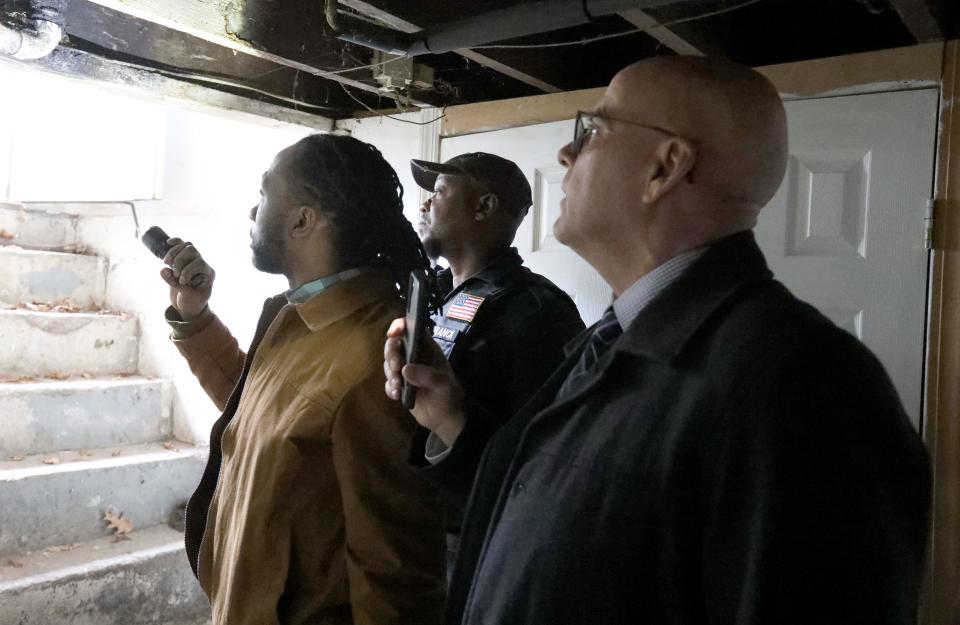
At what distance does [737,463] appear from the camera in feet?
2.32

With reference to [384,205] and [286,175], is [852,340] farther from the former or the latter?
[286,175]

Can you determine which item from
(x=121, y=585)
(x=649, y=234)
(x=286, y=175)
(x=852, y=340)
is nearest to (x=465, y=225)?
(x=286, y=175)

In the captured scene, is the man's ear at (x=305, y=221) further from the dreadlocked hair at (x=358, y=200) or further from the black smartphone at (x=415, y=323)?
the black smartphone at (x=415, y=323)

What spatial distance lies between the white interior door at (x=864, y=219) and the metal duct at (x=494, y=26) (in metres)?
0.65

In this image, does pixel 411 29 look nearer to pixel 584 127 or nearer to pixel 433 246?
pixel 433 246

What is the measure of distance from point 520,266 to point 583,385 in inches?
41.5

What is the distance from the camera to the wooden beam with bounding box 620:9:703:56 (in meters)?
1.77

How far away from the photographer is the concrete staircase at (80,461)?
2793mm

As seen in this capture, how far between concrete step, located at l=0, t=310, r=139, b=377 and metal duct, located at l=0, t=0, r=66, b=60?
6.68 ft

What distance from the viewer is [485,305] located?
Answer: 1793 mm

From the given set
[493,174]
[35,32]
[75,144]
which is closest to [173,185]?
[75,144]

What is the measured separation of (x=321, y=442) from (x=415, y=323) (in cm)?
33

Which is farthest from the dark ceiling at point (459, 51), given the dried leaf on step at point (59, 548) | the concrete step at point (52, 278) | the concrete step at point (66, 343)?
the concrete step at point (52, 278)

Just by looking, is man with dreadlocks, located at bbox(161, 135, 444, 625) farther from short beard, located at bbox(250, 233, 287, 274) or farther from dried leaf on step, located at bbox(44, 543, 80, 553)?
dried leaf on step, located at bbox(44, 543, 80, 553)
